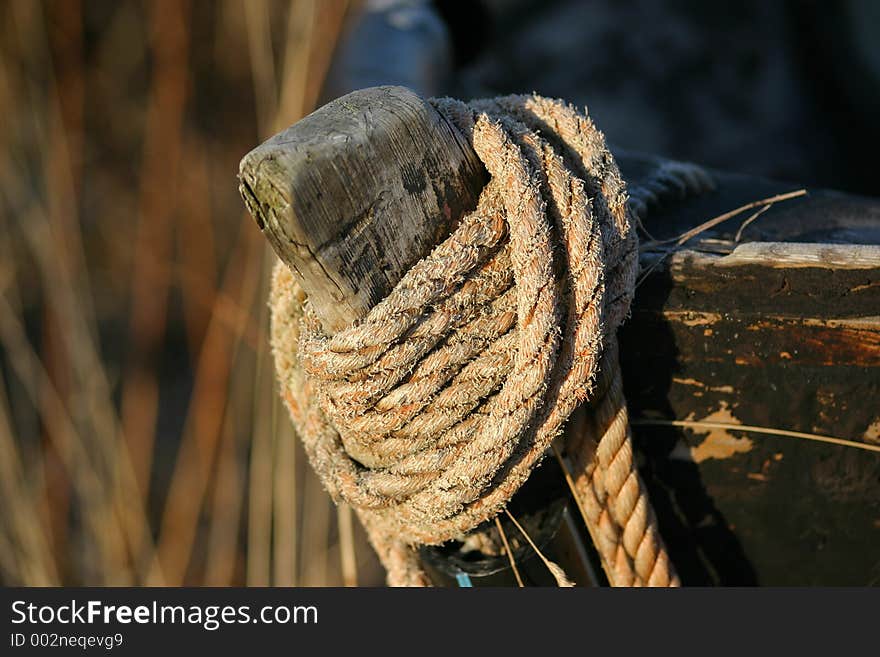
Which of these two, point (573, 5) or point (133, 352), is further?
point (133, 352)

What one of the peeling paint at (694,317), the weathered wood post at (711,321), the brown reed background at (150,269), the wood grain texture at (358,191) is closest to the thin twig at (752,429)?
the weathered wood post at (711,321)

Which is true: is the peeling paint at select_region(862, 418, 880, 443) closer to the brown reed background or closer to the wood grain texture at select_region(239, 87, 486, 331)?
the wood grain texture at select_region(239, 87, 486, 331)

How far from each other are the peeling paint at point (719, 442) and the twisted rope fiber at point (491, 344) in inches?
4.7

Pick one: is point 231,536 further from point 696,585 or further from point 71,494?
point 696,585

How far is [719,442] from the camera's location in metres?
1.01

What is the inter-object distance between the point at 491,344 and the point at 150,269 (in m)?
2.76

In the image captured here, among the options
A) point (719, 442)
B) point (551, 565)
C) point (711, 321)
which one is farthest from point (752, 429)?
point (551, 565)

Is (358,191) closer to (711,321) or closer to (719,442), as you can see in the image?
(711,321)

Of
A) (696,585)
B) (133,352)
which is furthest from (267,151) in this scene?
(133,352)

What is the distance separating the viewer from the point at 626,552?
3.24 feet

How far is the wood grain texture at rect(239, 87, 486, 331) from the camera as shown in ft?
2.48

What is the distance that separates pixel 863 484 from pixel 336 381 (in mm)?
582

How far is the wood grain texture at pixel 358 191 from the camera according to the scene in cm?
76

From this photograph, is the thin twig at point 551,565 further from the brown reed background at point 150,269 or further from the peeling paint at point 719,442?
the brown reed background at point 150,269
